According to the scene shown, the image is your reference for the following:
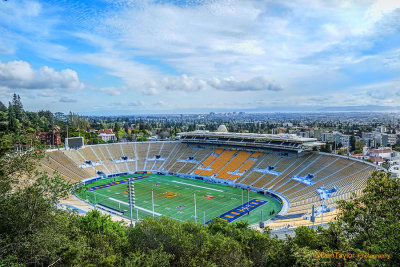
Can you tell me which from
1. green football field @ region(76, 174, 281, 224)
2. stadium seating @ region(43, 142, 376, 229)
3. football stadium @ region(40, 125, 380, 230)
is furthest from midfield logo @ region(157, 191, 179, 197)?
stadium seating @ region(43, 142, 376, 229)

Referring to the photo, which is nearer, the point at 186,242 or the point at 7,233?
the point at 7,233

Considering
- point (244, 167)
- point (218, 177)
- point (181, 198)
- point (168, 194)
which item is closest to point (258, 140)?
point (244, 167)

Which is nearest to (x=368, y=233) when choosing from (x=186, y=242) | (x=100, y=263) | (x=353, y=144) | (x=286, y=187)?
(x=186, y=242)

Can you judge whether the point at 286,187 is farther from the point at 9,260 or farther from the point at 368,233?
the point at 9,260

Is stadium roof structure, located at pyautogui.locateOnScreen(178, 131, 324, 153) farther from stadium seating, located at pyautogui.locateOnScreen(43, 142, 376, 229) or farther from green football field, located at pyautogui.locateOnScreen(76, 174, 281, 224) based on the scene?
green football field, located at pyautogui.locateOnScreen(76, 174, 281, 224)

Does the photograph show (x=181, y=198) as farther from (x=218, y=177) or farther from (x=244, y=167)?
(x=244, y=167)
